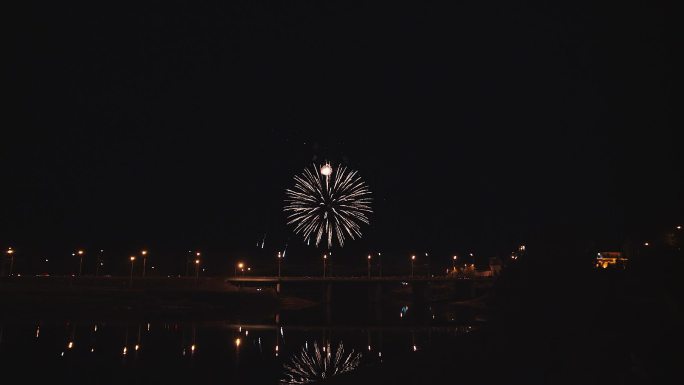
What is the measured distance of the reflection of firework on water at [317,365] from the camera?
32.0 m

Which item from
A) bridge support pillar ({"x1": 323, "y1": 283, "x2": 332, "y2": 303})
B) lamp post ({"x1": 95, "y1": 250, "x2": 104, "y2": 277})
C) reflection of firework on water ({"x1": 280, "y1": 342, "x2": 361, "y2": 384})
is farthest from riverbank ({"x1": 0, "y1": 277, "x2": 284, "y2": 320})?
reflection of firework on water ({"x1": 280, "y1": 342, "x2": 361, "y2": 384})

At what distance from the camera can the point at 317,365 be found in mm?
36531

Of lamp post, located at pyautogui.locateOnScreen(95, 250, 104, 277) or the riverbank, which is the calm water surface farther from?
lamp post, located at pyautogui.locateOnScreen(95, 250, 104, 277)

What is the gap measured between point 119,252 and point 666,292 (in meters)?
124

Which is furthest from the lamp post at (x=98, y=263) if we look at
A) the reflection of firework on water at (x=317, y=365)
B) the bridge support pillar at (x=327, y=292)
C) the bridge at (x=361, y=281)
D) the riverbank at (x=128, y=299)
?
the reflection of firework on water at (x=317, y=365)

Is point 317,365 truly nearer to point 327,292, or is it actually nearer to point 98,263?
point 327,292

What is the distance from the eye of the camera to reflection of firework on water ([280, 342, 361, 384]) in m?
32.0

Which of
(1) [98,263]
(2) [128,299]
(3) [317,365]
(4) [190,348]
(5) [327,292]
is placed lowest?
(3) [317,365]

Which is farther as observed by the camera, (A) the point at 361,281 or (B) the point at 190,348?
(A) the point at 361,281

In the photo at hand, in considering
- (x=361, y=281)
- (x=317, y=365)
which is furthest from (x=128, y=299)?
(x=361, y=281)

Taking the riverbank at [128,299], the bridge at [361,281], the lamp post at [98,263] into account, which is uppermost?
the lamp post at [98,263]

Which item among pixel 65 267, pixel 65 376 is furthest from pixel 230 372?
pixel 65 267

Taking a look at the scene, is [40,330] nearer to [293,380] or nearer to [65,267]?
[293,380]

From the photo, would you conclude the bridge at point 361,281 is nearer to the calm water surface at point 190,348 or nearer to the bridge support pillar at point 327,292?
the bridge support pillar at point 327,292
